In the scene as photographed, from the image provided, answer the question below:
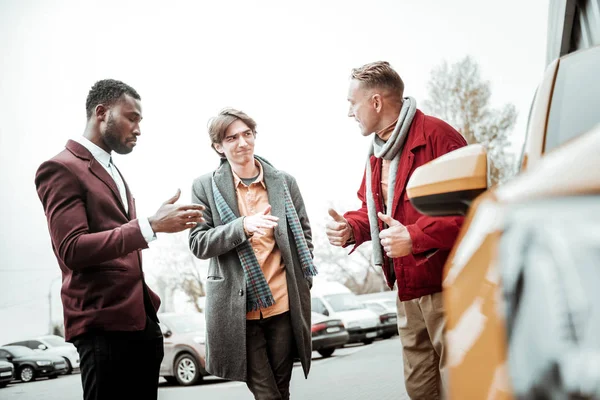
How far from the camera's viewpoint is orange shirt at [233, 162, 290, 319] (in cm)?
319

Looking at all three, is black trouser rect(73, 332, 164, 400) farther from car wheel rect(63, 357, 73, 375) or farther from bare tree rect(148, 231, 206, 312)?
bare tree rect(148, 231, 206, 312)

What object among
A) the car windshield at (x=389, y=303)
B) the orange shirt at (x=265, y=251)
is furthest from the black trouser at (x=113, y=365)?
the car windshield at (x=389, y=303)

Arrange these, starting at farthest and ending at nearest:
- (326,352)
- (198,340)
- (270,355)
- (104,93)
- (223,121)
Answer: (326,352)
(198,340)
(223,121)
(270,355)
(104,93)

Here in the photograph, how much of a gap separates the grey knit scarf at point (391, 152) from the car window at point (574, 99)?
105cm

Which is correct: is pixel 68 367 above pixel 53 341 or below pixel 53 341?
below

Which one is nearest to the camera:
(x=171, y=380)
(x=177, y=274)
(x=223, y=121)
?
(x=223, y=121)

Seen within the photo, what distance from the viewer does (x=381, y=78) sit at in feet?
9.98

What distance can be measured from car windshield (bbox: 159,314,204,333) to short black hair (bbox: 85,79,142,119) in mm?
9449

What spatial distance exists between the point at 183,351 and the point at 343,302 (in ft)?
25.0

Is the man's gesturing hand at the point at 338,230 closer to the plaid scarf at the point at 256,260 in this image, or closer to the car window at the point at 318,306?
the plaid scarf at the point at 256,260

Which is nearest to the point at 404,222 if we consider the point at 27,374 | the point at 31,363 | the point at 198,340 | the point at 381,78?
the point at 381,78

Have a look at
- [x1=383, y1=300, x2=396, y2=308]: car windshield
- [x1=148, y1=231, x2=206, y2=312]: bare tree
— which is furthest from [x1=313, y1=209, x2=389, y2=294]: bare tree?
[x1=383, y1=300, x2=396, y2=308]: car windshield

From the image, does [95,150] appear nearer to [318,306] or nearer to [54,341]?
[318,306]

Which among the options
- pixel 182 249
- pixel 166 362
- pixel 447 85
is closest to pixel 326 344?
pixel 166 362
